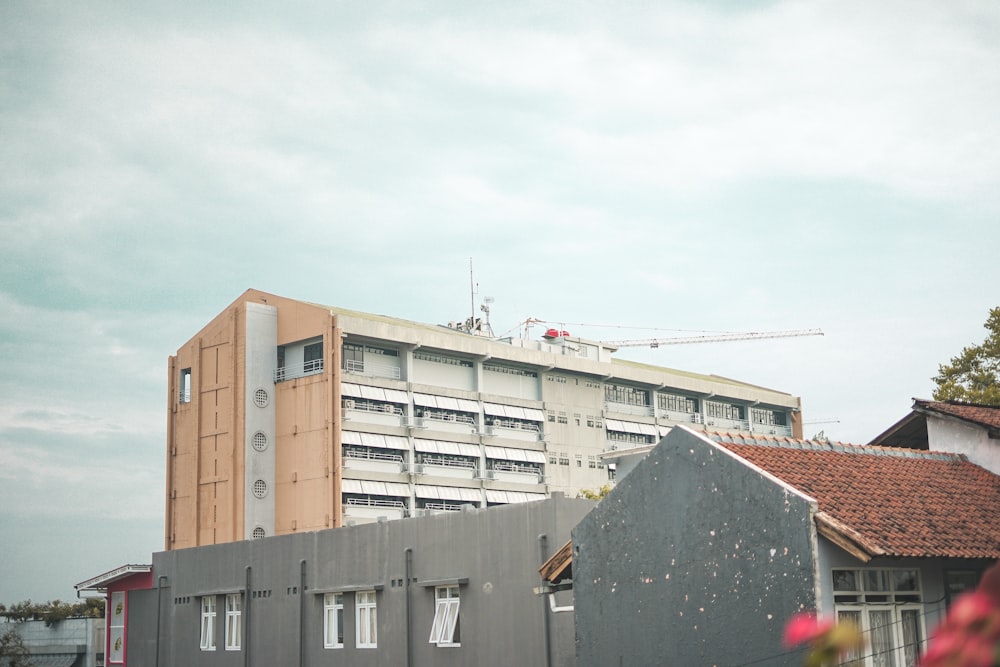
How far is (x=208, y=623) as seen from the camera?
39062 mm

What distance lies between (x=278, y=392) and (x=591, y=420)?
23307mm

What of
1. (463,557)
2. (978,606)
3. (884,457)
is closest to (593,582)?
(884,457)

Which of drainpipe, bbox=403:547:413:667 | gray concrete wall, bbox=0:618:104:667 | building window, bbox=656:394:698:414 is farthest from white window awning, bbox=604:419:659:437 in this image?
drainpipe, bbox=403:547:413:667

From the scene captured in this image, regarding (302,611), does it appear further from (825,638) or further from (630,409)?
(630,409)

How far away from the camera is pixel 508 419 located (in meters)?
80.8

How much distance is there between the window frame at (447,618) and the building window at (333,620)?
13.3ft

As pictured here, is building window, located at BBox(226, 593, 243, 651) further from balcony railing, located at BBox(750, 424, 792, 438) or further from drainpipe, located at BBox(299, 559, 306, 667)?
balcony railing, located at BBox(750, 424, 792, 438)

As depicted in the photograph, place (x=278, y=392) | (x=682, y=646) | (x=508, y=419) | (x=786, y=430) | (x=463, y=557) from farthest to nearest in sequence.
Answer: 1. (x=786, y=430)
2. (x=508, y=419)
3. (x=278, y=392)
4. (x=463, y=557)
5. (x=682, y=646)

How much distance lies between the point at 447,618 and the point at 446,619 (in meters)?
0.05

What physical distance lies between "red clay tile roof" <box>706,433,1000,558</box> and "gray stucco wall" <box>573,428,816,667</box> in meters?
0.65

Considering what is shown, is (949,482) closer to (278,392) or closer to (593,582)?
(593,582)

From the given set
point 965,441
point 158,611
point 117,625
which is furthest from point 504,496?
point 965,441

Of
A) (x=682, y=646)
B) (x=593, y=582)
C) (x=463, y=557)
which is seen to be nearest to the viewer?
(x=682, y=646)

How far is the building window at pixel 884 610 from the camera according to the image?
18422 millimetres
